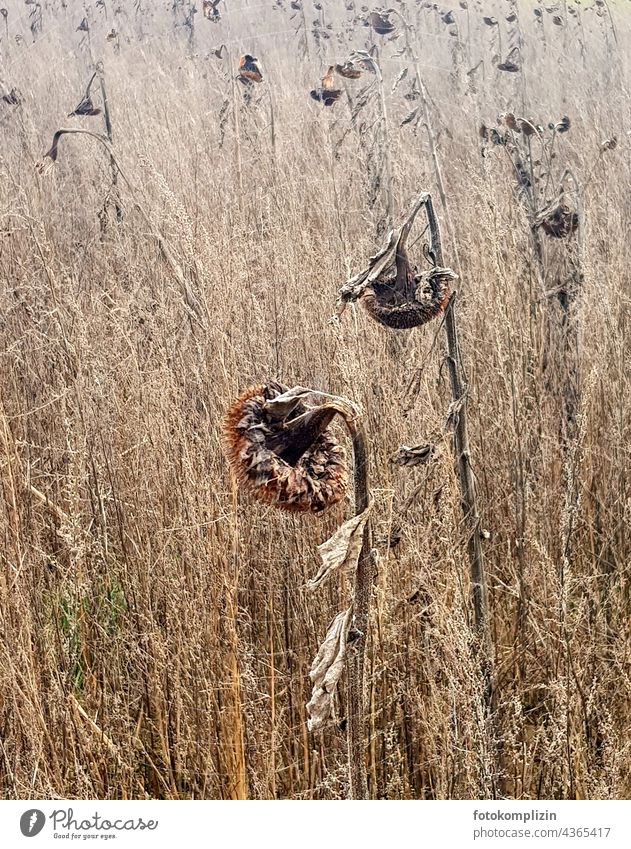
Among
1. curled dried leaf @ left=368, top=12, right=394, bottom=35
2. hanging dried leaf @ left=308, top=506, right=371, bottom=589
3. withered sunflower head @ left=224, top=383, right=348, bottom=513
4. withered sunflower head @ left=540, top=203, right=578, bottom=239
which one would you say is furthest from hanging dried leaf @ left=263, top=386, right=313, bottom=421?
curled dried leaf @ left=368, top=12, right=394, bottom=35

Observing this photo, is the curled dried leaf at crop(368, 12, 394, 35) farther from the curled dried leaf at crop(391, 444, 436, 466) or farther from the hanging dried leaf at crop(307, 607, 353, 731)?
the hanging dried leaf at crop(307, 607, 353, 731)

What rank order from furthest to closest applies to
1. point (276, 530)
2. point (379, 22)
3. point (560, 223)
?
point (379, 22), point (560, 223), point (276, 530)

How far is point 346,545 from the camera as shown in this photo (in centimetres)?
91

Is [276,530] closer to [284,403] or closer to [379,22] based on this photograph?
[284,403]

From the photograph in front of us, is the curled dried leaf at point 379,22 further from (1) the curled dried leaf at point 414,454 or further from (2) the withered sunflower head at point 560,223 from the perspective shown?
(1) the curled dried leaf at point 414,454

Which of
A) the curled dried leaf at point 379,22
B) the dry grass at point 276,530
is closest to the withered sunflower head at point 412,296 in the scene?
the dry grass at point 276,530

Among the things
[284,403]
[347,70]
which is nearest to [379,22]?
[347,70]

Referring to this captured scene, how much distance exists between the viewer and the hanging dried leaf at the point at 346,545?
89cm
